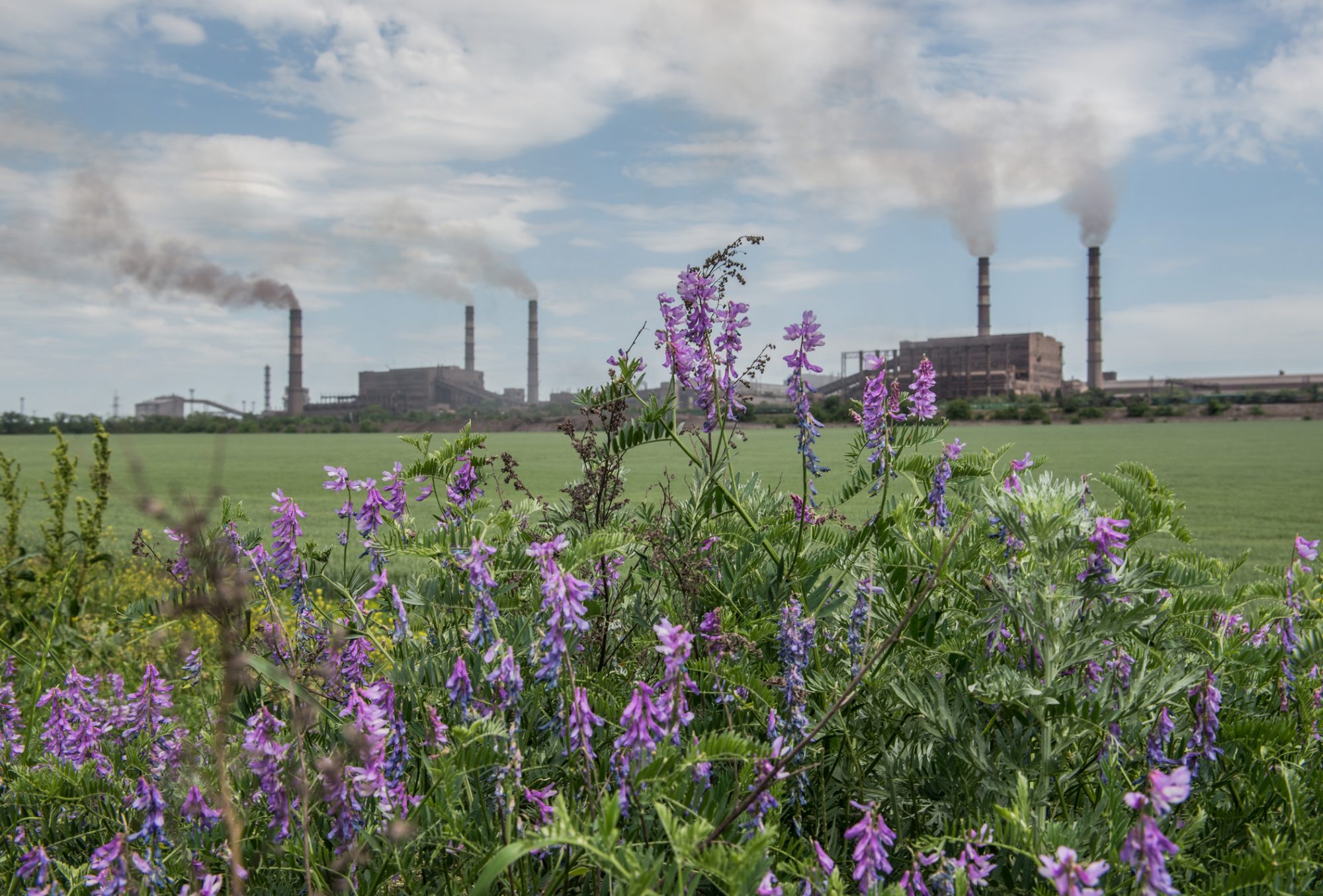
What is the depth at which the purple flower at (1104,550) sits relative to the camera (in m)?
1.67

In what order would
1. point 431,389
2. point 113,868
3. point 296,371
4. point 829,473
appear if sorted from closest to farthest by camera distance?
point 113,868 → point 829,473 → point 296,371 → point 431,389

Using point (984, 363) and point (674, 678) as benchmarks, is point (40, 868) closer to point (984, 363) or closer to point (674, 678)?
point (674, 678)

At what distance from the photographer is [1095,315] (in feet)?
262

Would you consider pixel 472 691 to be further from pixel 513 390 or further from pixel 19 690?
pixel 513 390

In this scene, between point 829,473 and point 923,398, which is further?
point 829,473

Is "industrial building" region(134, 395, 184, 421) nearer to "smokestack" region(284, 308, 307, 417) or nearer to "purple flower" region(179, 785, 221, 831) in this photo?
"smokestack" region(284, 308, 307, 417)

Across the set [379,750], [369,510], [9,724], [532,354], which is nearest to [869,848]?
[379,750]

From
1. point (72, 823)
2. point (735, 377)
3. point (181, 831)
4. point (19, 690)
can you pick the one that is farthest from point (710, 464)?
point (19, 690)

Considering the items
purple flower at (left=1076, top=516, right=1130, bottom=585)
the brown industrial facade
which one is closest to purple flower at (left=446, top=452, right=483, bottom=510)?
purple flower at (left=1076, top=516, right=1130, bottom=585)

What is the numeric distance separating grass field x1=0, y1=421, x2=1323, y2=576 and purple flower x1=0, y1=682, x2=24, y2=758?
0.86m

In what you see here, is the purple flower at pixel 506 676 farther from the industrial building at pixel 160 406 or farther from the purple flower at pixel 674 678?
the industrial building at pixel 160 406

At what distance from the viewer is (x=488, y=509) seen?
10.1 ft

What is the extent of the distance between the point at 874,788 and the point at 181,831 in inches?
60.5

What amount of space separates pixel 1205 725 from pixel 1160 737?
3.4 inches
